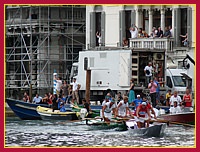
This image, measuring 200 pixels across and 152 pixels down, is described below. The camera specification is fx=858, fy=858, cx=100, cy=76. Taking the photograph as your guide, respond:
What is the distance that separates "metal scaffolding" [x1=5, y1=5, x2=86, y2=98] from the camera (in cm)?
5388

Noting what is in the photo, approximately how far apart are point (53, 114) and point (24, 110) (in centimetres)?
308

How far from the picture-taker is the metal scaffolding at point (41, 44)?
177 ft

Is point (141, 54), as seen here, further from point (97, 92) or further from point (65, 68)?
point (65, 68)

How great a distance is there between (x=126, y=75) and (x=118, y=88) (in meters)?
0.87

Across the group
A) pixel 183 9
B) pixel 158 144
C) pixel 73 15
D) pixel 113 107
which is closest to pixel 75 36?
pixel 73 15

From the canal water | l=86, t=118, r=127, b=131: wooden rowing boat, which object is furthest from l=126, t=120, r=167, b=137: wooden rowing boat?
l=86, t=118, r=127, b=131: wooden rowing boat

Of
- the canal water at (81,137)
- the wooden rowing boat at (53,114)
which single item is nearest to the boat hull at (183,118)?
the canal water at (81,137)

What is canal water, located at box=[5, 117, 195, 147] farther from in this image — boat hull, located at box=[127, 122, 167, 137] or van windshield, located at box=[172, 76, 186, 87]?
van windshield, located at box=[172, 76, 186, 87]

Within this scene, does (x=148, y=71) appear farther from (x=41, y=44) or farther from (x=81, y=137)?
(x=41, y=44)

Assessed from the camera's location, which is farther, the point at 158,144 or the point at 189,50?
the point at 189,50

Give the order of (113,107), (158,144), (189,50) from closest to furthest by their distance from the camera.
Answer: (158,144), (113,107), (189,50)

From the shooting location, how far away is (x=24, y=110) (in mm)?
44906

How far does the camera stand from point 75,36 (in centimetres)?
5494

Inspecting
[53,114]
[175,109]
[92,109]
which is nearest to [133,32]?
[92,109]
